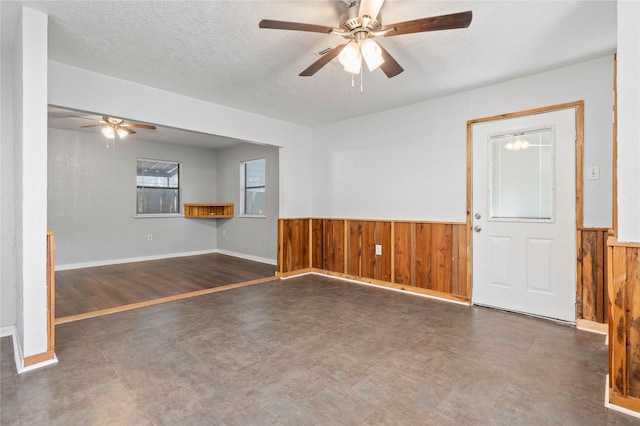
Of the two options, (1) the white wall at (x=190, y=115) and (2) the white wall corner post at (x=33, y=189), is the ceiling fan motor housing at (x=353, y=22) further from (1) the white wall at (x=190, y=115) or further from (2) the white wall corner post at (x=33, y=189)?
(1) the white wall at (x=190, y=115)

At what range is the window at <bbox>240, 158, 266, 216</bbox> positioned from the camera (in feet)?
22.1

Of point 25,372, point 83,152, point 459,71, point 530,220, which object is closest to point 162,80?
point 25,372

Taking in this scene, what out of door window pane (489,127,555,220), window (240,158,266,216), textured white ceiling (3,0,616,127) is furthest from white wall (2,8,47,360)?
window (240,158,266,216)

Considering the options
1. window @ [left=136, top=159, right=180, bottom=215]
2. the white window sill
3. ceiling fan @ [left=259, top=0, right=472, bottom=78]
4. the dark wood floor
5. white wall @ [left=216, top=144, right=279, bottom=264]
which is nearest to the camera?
ceiling fan @ [left=259, top=0, right=472, bottom=78]

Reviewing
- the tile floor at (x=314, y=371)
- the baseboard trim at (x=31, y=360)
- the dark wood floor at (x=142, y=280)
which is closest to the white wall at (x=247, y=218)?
the dark wood floor at (x=142, y=280)

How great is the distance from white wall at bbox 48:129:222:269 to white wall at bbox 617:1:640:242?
6.80m

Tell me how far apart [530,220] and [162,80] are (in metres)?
4.12

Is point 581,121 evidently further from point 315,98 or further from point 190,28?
point 190,28

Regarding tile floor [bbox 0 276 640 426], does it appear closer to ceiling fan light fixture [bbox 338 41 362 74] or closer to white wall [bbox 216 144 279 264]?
ceiling fan light fixture [bbox 338 41 362 74]

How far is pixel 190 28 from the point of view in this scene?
2410 mm

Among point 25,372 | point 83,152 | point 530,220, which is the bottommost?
point 25,372

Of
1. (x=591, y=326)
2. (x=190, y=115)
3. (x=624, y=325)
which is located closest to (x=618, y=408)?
(x=624, y=325)

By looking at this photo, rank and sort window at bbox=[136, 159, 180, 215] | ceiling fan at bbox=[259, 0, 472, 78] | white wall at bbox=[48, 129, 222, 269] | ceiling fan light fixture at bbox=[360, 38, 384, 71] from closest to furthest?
ceiling fan at bbox=[259, 0, 472, 78], ceiling fan light fixture at bbox=[360, 38, 384, 71], white wall at bbox=[48, 129, 222, 269], window at bbox=[136, 159, 180, 215]

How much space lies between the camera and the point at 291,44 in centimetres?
263
